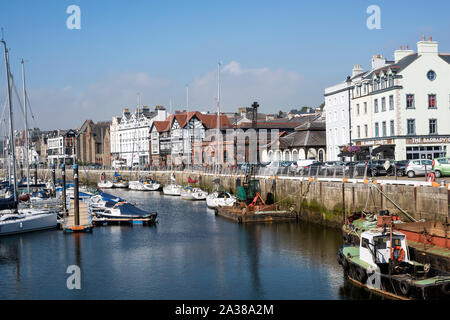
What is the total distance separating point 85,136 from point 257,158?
92162 mm

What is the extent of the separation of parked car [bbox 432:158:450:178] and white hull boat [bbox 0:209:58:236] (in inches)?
1147

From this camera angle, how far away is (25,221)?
130ft

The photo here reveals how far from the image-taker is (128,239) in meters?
37.7

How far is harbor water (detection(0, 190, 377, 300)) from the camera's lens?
23938 mm

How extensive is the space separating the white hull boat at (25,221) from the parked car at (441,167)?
29.1 m

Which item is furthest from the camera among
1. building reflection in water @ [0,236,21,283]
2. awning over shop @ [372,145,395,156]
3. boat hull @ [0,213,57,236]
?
awning over shop @ [372,145,395,156]

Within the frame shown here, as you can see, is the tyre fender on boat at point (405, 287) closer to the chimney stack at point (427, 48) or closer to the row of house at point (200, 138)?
the chimney stack at point (427, 48)

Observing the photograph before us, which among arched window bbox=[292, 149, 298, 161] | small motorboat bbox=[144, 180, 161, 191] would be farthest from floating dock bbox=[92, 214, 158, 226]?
small motorboat bbox=[144, 180, 161, 191]

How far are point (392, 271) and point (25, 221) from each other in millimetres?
28724

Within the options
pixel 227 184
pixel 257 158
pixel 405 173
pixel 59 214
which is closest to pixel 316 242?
pixel 405 173

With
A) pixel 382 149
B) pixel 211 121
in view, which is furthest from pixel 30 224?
pixel 211 121

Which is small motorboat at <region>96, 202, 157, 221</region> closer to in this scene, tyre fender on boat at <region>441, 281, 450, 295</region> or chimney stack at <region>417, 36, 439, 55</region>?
tyre fender on boat at <region>441, 281, 450, 295</region>

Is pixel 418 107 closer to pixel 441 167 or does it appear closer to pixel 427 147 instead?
pixel 427 147
